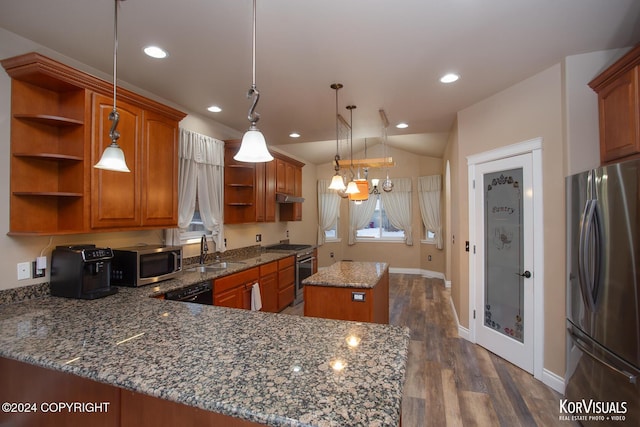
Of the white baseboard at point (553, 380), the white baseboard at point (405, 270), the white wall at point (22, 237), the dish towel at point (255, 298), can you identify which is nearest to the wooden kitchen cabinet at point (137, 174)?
the white wall at point (22, 237)

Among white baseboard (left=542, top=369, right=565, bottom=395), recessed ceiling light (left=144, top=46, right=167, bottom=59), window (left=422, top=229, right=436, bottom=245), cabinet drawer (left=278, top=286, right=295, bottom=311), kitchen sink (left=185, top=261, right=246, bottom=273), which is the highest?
recessed ceiling light (left=144, top=46, right=167, bottom=59)

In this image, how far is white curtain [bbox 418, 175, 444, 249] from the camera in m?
7.04

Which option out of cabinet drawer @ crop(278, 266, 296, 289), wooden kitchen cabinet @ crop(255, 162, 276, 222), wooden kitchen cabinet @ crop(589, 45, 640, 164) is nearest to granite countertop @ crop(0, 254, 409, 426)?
wooden kitchen cabinet @ crop(589, 45, 640, 164)

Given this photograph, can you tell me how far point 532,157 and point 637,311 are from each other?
62.0 inches

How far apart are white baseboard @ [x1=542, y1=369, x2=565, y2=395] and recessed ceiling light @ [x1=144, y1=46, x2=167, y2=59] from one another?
4.17m

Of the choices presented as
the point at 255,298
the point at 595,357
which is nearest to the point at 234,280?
the point at 255,298

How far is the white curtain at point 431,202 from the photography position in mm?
7035

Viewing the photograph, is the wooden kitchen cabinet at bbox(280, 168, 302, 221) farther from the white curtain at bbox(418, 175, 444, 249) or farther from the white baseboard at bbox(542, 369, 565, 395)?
the white baseboard at bbox(542, 369, 565, 395)

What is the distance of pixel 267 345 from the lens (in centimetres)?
129

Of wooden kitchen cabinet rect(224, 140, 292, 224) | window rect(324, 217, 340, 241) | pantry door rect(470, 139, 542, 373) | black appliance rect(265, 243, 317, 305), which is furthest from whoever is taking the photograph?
window rect(324, 217, 340, 241)

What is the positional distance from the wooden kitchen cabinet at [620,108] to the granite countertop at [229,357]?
1.99 metres

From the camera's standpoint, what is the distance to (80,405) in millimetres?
1323

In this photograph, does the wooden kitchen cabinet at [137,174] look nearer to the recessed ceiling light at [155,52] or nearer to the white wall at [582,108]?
the recessed ceiling light at [155,52]

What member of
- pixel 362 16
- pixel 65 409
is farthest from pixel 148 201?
pixel 362 16
